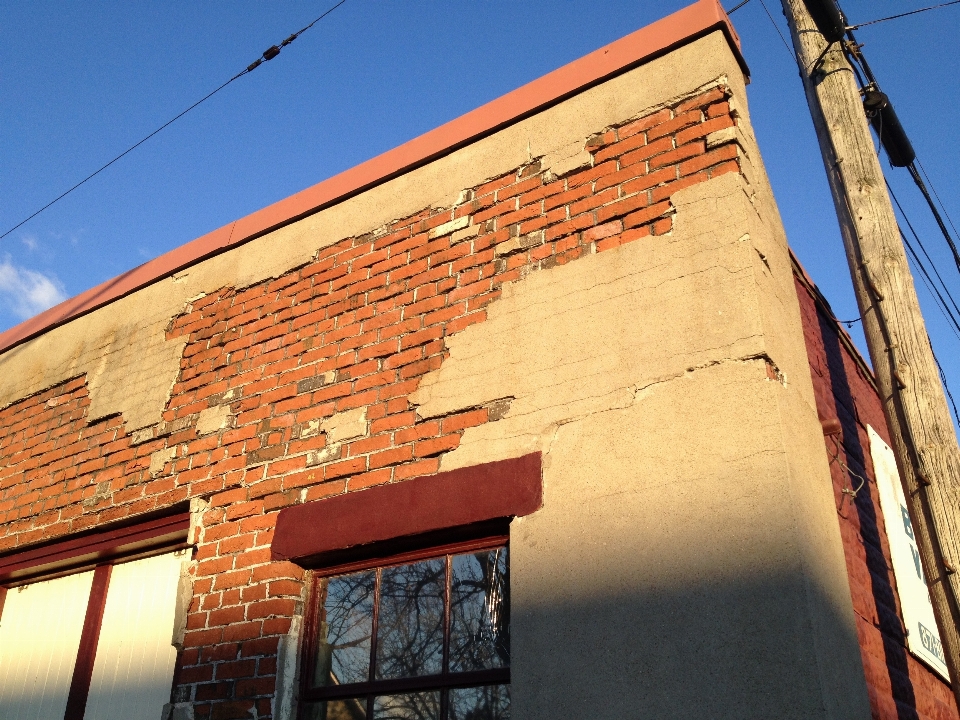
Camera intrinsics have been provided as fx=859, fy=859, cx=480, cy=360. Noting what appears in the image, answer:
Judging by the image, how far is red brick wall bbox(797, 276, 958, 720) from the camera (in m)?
4.17

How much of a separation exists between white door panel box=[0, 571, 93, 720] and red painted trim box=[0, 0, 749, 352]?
200cm

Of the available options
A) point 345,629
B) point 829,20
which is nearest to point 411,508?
point 345,629

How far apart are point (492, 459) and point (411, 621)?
2.57 feet

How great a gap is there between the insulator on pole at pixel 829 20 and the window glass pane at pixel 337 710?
425cm

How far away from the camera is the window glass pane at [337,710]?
3.62m

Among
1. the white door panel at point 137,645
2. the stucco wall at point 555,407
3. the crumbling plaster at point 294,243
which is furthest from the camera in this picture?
the white door panel at point 137,645

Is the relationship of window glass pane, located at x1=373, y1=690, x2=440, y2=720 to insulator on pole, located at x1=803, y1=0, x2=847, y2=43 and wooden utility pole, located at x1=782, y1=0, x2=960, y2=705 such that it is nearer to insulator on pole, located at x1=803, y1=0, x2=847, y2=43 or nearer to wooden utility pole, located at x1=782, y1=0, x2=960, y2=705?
wooden utility pole, located at x1=782, y1=0, x2=960, y2=705

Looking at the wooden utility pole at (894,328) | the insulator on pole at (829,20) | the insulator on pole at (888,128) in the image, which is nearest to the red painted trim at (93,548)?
the wooden utility pole at (894,328)

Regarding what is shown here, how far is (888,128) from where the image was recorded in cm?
565

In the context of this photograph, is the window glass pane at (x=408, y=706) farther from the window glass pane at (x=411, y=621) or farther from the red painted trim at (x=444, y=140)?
the red painted trim at (x=444, y=140)

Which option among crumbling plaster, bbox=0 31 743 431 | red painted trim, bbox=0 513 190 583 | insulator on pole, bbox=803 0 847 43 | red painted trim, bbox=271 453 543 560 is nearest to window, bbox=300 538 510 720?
red painted trim, bbox=271 453 543 560

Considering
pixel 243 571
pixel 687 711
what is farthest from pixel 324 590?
pixel 687 711

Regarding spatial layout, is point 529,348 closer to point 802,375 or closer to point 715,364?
point 715,364

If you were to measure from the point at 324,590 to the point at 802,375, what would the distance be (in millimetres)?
2355
